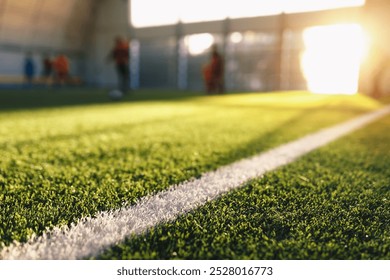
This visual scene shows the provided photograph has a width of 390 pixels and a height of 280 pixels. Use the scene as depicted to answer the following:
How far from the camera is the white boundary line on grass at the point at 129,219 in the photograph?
3.15ft

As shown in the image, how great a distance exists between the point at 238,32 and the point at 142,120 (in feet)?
61.7

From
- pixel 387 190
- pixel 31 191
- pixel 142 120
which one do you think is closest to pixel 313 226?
pixel 387 190

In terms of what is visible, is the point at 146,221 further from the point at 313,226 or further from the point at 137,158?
the point at 137,158

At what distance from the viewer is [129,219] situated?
46.8 inches

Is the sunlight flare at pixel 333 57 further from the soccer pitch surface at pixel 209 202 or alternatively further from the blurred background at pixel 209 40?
the soccer pitch surface at pixel 209 202

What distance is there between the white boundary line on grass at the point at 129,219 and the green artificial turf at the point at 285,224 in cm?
6

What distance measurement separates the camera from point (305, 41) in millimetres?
20406

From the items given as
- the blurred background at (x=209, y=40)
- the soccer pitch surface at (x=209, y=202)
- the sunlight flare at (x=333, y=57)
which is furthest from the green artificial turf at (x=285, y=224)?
the sunlight flare at (x=333, y=57)

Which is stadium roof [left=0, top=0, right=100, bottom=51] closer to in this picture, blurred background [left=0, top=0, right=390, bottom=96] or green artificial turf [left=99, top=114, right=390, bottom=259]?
blurred background [left=0, top=0, right=390, bottom=96]

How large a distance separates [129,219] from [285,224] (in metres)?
0.52

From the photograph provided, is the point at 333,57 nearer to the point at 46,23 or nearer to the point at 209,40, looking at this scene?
the point at 209,40

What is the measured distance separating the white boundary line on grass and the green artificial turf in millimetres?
55

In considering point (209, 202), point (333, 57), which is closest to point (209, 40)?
point (333, 57)

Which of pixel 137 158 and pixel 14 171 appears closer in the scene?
pixel 14 171
